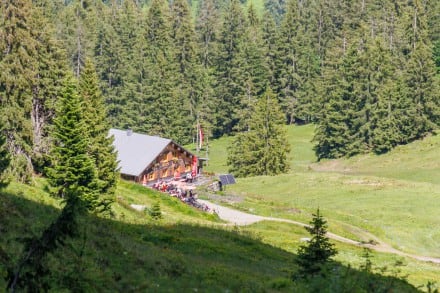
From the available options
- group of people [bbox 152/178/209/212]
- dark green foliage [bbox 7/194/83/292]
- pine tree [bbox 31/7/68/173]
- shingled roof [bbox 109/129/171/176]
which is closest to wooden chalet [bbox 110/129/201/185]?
shingled roof [bbox 109/129/171/176]

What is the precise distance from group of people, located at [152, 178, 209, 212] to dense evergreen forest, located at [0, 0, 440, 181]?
28.6 metres

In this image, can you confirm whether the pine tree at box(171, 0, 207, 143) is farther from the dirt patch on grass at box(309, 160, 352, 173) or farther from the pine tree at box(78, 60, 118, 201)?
the pine tree at box(78, 60, 118, 201)

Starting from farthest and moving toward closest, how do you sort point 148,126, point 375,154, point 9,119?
point 148,126
point 375,154
point 9,119

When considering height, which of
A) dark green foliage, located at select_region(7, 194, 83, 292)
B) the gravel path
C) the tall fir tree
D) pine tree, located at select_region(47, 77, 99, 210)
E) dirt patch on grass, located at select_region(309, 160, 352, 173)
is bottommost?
the gravel path

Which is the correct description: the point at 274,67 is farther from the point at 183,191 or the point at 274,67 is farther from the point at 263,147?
the point at 183,191

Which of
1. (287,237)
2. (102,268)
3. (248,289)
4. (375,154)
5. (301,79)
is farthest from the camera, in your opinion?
(301,79)

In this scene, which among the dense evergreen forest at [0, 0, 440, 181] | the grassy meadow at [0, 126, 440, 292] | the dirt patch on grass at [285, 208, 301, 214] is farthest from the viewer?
the dense evergreen forest at [0, 0, 440, 181]

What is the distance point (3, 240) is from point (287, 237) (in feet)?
86.5

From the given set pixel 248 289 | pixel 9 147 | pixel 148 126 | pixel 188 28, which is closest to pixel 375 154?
pixel 148 126

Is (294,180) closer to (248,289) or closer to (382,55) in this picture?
(382,55)

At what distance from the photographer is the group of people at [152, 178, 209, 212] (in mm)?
57422

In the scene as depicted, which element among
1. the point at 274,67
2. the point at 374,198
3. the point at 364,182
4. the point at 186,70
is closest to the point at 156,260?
the point at 374,198

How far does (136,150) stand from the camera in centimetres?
7362

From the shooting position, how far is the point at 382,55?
99.1 m
